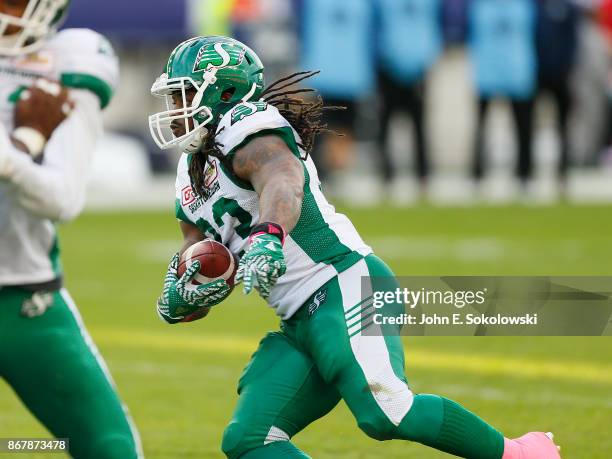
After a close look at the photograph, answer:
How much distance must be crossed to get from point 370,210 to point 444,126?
624cm

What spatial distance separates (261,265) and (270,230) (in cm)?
13

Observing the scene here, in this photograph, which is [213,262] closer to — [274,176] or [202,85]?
[274,176]

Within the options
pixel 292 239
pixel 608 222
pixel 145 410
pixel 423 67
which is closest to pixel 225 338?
pixel 145 410

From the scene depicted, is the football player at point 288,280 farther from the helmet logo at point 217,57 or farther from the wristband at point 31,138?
the wristband at point 31,138

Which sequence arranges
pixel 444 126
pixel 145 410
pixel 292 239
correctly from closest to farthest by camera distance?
pixel 292 239 < pixel 145 410 < pixel 444 126

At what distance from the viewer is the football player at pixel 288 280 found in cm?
361

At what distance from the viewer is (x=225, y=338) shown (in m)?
7.27

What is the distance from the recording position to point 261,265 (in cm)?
328

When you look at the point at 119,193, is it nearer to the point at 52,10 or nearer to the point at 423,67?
the point at 423,67

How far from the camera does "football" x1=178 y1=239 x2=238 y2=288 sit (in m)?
3.77

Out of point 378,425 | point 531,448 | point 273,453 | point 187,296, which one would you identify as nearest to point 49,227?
point 187,296

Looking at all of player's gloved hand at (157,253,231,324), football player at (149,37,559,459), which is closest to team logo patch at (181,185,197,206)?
football player at (149,37,559,459)

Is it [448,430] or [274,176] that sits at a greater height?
[274,176]

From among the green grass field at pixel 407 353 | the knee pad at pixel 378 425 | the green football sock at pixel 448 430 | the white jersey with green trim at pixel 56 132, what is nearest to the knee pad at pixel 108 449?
the white jersey with green trim at pixel 56 132
